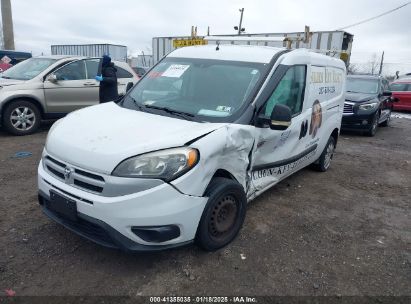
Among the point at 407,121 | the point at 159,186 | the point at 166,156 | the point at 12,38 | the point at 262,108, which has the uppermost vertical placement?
the point at 12,38

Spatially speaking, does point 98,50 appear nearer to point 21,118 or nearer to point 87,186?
point 21,118

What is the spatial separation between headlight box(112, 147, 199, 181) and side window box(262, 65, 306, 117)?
119 centimetres

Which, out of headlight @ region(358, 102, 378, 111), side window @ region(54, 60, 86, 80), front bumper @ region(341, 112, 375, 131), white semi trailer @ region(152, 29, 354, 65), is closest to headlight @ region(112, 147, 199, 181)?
white semi trailer @ region(152, 29, 354, 65)

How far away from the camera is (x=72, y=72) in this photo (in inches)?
308

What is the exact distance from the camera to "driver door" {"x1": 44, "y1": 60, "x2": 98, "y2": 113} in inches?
296

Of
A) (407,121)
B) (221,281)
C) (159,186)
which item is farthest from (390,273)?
(407,121)

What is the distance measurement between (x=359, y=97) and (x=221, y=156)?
326 inches

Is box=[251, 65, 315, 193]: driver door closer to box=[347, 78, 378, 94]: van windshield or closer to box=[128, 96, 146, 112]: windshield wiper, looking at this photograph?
box=[128, 96, 146, 112]: windshield wiper

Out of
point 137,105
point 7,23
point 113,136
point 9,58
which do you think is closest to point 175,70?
point 137,105

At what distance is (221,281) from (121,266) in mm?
866

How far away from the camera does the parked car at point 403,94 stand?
1573cm

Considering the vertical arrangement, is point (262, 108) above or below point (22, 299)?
above

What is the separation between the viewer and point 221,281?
2863 millimetres

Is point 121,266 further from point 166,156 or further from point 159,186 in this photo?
point 166,156
